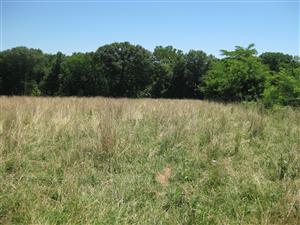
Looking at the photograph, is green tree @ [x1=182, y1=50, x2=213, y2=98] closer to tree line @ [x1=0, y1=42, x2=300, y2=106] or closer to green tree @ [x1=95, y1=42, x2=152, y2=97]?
tree line @ [x1=0, y1=42, x2=300, y2=106]

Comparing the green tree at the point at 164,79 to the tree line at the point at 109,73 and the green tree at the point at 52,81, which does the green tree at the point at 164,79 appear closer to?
the tree line at the point at 109,73

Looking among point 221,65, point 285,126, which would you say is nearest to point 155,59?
point 221,65

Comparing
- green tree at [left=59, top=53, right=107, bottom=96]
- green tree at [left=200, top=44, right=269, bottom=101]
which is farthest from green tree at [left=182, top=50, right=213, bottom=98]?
green tree at [left=200, top=44, right=269, bottom=101]

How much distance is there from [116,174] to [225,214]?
1540mm

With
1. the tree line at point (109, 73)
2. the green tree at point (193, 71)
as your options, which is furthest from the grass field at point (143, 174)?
the green tree at point (193, 71)

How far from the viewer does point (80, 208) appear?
11.1 feet

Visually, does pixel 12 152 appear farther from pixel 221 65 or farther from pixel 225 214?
pixel 221 65

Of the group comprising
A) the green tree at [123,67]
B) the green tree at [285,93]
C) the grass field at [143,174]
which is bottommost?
the grass field at [143,174]

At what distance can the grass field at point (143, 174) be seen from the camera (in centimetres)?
344

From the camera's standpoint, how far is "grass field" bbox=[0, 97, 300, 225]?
11.3 ft

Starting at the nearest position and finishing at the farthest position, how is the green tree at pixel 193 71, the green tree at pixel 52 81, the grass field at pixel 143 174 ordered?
1. the grass field at pixel 143 174
2. the green tree at pixel 52 81
3. the green tree at pixel 193 71

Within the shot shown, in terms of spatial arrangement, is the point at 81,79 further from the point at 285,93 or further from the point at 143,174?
the point at 143,174

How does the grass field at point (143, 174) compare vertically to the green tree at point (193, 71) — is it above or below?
below

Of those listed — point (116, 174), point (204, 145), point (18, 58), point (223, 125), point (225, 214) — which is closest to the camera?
point (225, 214)
